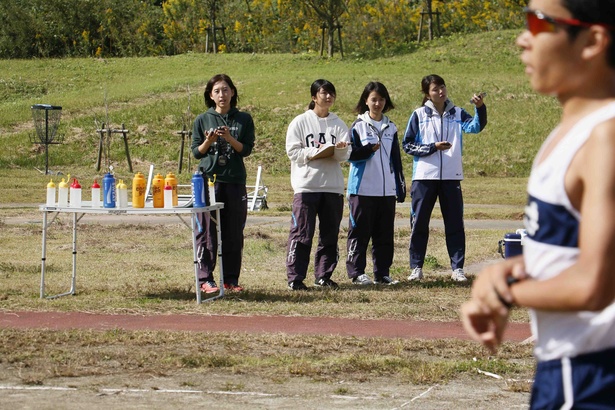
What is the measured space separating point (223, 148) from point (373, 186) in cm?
173

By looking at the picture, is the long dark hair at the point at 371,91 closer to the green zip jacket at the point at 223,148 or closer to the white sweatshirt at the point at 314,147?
the white sweatshirt at the point at 314,147

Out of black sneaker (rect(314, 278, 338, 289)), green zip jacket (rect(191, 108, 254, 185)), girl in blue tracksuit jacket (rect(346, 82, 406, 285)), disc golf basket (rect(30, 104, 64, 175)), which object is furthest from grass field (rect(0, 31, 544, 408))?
green zip jacket (rect(191, 108, 254, 185))

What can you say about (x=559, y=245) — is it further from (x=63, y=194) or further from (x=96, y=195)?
(x=63, y=194)

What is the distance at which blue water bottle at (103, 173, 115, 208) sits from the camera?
9.60 m

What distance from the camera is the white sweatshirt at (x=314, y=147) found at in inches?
416

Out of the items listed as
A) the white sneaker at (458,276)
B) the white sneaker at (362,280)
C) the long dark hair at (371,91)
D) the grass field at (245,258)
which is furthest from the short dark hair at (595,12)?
the white sneaker at (458,276)

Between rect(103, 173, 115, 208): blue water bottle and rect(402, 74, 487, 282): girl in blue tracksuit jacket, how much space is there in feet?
10.4

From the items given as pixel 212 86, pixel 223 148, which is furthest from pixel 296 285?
pixel 212 86

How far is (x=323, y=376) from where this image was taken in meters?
6.67

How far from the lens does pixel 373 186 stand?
11.1m

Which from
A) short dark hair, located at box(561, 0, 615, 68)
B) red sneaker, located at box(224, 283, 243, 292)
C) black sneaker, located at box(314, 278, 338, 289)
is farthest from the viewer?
black sneaker, located at box(314, 278, 338, 289)

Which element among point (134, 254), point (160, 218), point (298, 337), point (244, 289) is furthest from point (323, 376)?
point (160, 218)

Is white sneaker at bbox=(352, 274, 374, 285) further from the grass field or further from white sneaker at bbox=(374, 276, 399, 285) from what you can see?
the grass field

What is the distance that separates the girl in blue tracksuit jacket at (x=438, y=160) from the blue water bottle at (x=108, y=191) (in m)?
3.17
